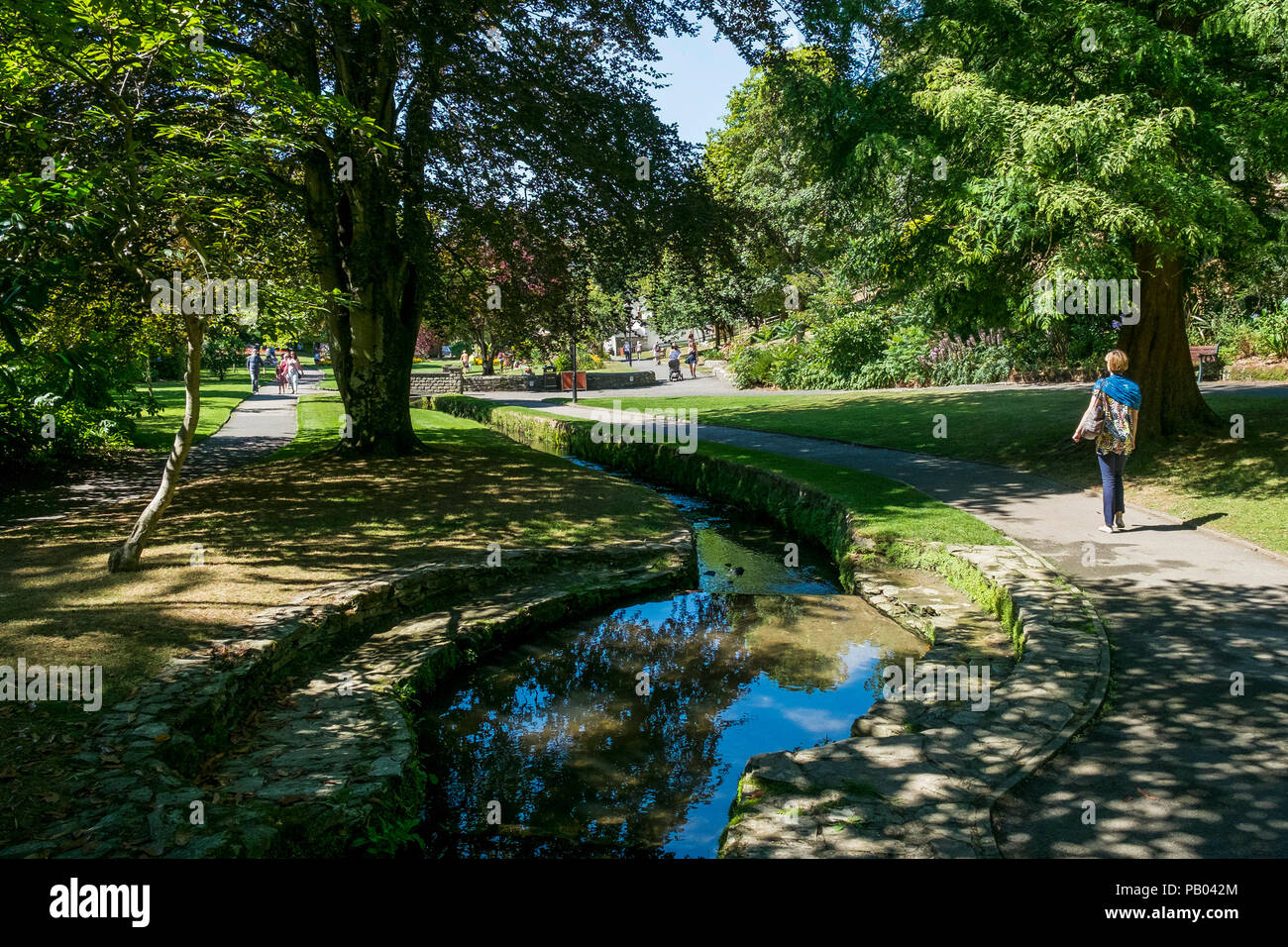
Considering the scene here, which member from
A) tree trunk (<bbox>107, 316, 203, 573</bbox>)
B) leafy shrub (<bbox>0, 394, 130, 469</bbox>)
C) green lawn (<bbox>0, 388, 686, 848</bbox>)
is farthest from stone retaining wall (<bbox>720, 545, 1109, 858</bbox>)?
leafy shrub (<bbox>0, 394, 130, 469</bbox>)

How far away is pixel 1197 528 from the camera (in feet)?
32.4

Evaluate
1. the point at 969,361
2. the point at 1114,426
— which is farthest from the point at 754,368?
the point at 1114,426

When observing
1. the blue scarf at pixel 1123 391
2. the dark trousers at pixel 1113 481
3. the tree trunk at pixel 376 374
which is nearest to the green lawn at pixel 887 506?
the dark trousers at pixel 1113 481

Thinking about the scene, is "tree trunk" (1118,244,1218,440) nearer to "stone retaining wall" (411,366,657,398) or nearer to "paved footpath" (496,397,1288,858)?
"paved footpath" (496,397,1288,858)

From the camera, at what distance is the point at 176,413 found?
965 inches

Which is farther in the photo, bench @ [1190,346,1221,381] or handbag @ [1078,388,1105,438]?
bench @ [1190,346,1221,381]

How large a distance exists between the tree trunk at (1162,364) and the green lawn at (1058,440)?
0.45 m

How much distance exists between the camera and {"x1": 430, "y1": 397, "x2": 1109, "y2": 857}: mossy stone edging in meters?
4.24

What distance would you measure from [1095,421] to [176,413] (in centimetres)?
2323

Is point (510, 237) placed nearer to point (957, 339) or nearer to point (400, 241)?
point (400, 241)

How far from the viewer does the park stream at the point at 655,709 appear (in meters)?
5.23

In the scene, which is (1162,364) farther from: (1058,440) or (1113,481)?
(1113,481)

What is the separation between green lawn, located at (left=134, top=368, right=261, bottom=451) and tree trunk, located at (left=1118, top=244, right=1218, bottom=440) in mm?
13785

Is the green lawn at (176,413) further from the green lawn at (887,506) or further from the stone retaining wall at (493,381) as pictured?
the green lawn at (887,506)
